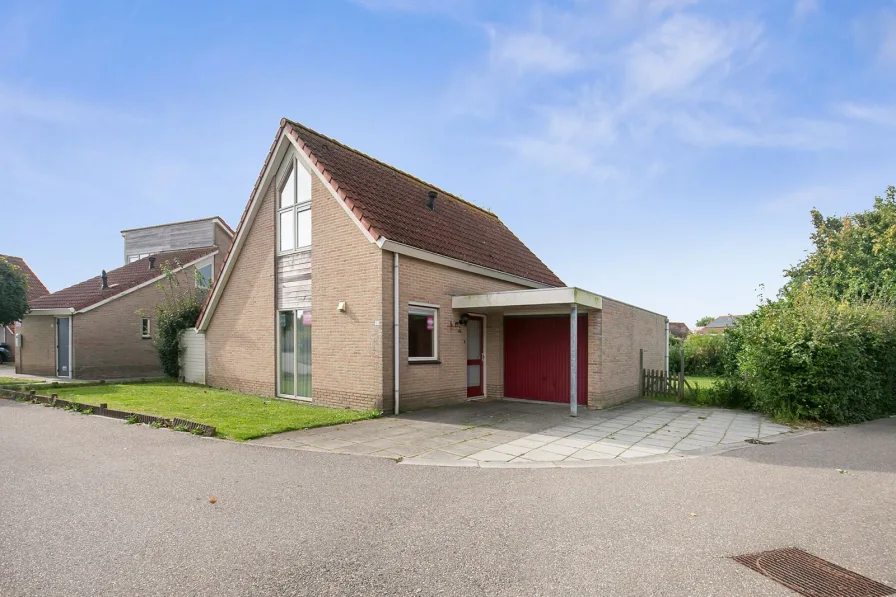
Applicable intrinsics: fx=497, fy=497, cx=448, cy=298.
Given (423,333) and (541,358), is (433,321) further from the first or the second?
(541,358)

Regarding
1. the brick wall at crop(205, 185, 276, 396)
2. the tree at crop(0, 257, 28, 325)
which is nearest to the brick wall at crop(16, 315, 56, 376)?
the tree at crop(0, 257, 28, 325)

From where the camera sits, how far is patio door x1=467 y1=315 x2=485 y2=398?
45.5 ft

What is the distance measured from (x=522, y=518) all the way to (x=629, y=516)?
3.56ft

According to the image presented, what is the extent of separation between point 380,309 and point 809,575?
8.56 m

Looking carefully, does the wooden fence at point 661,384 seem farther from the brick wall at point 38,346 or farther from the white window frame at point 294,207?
the brick wall at point 38,346

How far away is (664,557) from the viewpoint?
4051 millimetres

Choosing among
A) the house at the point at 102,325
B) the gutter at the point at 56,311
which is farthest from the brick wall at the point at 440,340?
the gutter at the point at 56,311

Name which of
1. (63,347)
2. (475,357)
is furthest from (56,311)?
(475,357)

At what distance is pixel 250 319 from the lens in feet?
47.9

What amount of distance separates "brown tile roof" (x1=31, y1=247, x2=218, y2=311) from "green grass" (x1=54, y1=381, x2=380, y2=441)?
7.28 metres

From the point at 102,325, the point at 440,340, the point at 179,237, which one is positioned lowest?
the point at 440,340

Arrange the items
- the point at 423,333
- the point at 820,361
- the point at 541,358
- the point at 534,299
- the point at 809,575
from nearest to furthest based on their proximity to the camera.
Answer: the point at 809,575 → the point at 820,361 → the point at 534,299 → the point at 423,333 → the point at 541,358

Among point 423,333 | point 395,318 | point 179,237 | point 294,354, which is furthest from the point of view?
point 179,237

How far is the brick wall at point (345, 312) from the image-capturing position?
36.4 feet
